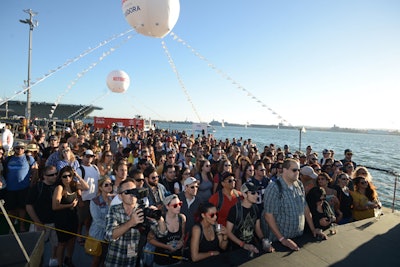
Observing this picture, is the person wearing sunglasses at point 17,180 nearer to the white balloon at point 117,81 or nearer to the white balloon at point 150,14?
the white balloon at point 150,14

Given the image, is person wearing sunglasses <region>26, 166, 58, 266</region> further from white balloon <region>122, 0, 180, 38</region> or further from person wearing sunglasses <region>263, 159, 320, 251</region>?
white balloon <region>122, 0, 180, 38</region>

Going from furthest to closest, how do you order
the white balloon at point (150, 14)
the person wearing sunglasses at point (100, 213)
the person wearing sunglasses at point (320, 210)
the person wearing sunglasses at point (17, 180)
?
1. the white balloon at point (150, 14)
2. the person wearing sunglasses at point (17, 180)
3. the person wearing sunglasses at point (100, 213)
4. the person wearing sunglasses at point (320, 210)

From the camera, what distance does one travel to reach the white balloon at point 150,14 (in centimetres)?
678

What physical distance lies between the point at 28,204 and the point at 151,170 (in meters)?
1.78

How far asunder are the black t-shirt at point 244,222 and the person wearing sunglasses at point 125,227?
85cm

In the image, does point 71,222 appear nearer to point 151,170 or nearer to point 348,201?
point 151,170

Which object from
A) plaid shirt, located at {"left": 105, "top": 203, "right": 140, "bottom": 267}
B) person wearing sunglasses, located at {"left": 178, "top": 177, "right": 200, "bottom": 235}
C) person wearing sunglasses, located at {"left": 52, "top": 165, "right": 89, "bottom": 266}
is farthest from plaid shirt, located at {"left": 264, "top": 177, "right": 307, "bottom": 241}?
person wearing sunglasses, located at {"left": 52, "top": 165, "right": 89, "bottom": 266}

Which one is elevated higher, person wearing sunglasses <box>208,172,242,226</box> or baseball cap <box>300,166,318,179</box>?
baseball cap <box>300,166,318,179</box>

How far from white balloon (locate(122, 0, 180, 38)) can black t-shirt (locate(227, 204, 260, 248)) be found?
6265 millimetres

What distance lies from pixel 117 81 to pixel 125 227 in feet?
59.0

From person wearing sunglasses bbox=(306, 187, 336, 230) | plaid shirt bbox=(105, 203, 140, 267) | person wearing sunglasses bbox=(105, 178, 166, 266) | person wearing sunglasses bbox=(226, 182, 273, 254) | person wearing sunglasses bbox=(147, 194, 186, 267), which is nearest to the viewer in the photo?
person wearing sunglasses bbox=(105, 178, 166, 266)

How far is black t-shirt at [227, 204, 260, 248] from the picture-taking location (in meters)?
2.81

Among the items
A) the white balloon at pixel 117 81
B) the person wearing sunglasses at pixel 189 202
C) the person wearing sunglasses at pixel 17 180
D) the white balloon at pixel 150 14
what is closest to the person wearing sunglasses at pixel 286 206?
the person wearing sunglasses at pixel 189 202

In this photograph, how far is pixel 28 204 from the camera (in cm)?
333
